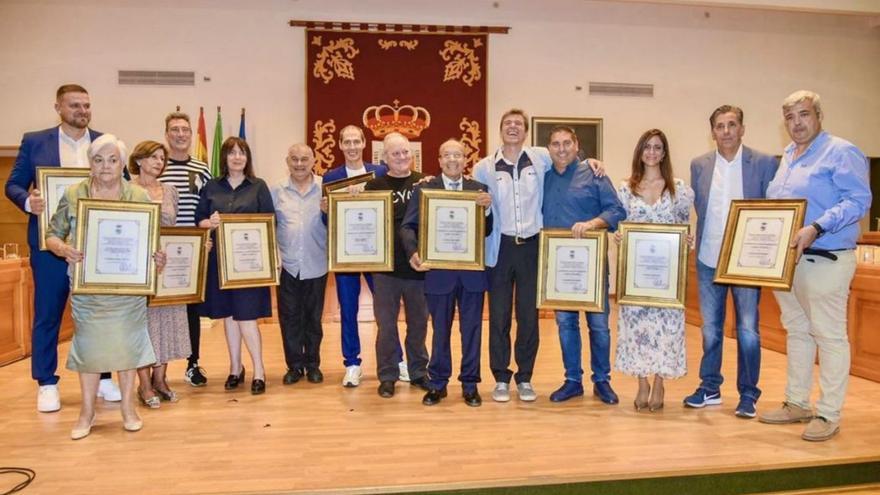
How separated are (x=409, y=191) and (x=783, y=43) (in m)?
7.84

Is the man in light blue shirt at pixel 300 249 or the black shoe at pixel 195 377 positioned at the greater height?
the man in light blue shirt at pixel 300 249

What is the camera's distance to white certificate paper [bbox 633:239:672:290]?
129 inches

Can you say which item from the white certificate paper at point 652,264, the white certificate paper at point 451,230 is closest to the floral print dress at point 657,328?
the white certificate paper at point 652,264

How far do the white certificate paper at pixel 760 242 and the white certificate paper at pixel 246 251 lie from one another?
2543mm

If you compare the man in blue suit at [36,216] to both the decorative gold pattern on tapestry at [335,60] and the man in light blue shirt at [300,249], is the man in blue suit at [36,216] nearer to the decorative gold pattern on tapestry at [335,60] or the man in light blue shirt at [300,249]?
the man in light blue shirt at [300,249]

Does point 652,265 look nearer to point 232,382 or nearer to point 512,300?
point 512,300

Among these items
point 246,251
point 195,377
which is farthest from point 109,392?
point 246,251

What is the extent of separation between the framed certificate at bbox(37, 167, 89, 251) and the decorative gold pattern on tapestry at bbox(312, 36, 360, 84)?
5170 millimetres

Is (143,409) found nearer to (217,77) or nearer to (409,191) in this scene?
(409,191)

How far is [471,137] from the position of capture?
8.47m

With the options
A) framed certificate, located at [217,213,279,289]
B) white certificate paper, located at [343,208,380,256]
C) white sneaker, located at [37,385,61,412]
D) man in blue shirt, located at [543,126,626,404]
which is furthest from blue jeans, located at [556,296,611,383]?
white sneaker, located at [37,385,61,412]

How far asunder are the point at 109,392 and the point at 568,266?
270cm

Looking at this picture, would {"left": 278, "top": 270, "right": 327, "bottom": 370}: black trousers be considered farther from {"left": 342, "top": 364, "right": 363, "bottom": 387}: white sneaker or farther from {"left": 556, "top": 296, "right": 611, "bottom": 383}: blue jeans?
{"left": 556, "top": 296, "right": 611, "bottom": 383}: blue jeans

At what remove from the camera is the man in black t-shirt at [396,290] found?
3650 mm
